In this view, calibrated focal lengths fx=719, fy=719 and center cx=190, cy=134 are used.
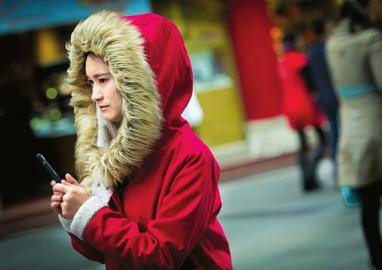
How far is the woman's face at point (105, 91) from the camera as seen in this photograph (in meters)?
2.37

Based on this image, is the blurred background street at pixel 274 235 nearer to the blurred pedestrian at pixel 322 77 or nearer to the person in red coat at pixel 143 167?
the blurred pedestrian at pixel 322 77

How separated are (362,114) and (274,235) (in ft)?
8.89

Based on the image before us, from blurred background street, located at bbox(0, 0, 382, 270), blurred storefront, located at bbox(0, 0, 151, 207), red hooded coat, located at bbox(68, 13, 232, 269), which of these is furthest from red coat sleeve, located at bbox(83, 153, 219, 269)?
blurred storefront, located at bbox(0, 0, 151, 207)

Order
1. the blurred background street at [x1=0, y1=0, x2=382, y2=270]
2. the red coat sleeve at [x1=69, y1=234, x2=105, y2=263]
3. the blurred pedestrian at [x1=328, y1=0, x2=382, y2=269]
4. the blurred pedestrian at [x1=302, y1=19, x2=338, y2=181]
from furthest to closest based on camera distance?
the blurred background street at [x1=0, y1=0, x2=382, y2=270]
the blurred pedestrian at [x1=302, y1=19, x2=338, y2=181]
the blurred pedestrian at [x1=328, y1=0, x2=382, y2=269]
the red coat sleeve at [x1=69, y1=234, x2=105, y2=263]

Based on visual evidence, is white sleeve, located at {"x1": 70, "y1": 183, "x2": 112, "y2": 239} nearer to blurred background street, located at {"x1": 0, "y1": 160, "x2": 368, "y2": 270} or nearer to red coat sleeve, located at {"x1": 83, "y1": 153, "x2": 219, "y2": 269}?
red coat sleeve, located at {"x1": 83, "y1": 153, "x2": 219, "y2": 269}

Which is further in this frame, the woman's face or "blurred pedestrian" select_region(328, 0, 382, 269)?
"blurred pedestrian" select_region(328, 0, 382, 269)

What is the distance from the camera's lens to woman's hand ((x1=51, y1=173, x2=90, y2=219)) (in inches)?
90.3

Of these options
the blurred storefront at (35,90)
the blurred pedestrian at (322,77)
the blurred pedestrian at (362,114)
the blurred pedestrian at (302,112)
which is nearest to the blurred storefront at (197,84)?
the blurred storefront at (35,90)

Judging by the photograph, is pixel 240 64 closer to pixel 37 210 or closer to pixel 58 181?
pixel 37 210

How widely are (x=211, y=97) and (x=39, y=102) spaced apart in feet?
10.8

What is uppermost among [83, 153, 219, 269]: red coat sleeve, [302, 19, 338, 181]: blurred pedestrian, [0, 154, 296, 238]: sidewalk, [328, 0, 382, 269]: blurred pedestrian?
[83, 153, 219, 269]: red coat sleeve

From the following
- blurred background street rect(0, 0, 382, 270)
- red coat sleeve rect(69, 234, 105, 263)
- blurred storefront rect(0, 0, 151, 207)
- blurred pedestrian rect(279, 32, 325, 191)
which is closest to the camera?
red coat sleeve rect(69, 234, 105, 263)

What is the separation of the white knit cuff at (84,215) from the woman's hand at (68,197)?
23 millimetres

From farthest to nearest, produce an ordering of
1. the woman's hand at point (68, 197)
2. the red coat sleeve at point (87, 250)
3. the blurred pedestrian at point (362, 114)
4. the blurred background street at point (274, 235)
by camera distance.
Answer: the blurred background street at point (274, 235), the blurred pedestrian at point (362, 114), the red coat sleeve at point (87, 250), the woman's hand at point (68, 197)
